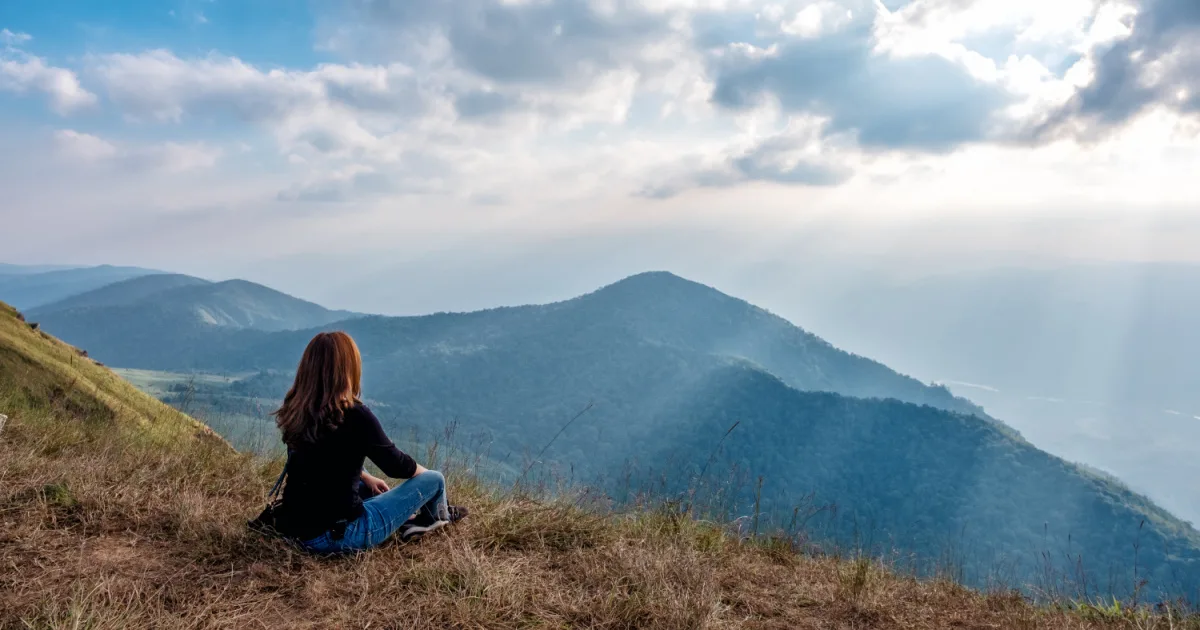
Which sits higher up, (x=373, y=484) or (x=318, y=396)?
(x=318, y=396)

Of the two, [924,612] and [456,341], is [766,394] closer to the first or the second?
[456,341]

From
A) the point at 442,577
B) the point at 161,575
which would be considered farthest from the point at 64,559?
the point at 442,577

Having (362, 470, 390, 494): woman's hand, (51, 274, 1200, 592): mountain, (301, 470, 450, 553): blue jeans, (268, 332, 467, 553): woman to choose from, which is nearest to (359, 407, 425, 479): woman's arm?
(268, 332, 467, 553): woman

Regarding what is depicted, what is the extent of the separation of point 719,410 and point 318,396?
4361 inches

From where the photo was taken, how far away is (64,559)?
394 centimetres

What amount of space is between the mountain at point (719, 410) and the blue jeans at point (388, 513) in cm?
189

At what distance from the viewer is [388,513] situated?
4594 mm

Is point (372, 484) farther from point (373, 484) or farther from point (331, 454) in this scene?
point (331, 454)

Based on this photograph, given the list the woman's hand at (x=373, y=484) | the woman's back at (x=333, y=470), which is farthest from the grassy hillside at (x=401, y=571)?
the woman's hand at (x=373, y=484)

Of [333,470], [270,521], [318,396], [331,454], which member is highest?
[318,396]

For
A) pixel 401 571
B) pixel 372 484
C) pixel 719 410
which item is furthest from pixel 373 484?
pixel 719 410

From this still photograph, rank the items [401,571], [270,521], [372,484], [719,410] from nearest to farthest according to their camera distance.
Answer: [401,571] < [270,521] < [372,484] < [719,410]

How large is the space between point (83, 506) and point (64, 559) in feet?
2.78

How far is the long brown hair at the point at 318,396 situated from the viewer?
421 cm
